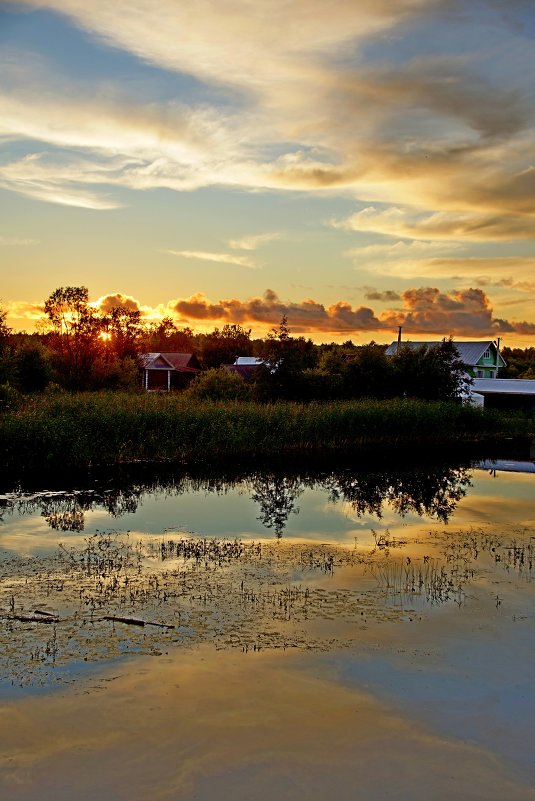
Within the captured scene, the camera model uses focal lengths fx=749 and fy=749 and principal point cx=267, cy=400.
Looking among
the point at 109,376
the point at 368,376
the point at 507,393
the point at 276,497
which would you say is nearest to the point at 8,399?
the point at 276,497

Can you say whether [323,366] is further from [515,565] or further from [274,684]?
[274,684]

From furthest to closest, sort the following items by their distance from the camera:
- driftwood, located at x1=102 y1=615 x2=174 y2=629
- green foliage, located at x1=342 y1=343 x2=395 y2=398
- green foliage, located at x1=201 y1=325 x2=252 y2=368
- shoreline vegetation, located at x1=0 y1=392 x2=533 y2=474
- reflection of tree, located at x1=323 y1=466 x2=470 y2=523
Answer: green foliage, located at x1=201 y1=325 x2=252 y2=368 → green foliage, located at x1=342 y1=343 x2=395 y2=398 → shoreline vegetation, located at x1=0 y1=392 x2=533 y2=474 → reflection of tree, located at x1=323 y1=466 x2=470 y2=523 → driftwood, located at x1=102 y1=615 x2=174 y2=629

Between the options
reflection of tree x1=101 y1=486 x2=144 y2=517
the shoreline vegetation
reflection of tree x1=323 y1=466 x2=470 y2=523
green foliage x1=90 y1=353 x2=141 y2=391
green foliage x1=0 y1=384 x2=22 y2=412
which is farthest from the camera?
green foliage x1=90 y1=353 x2=141 y2=391

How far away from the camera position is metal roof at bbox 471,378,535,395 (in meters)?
49.6

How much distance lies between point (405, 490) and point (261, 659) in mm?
13823

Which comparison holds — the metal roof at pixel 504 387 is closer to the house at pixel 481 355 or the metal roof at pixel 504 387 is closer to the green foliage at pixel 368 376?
the green foliage at pixel 368 376

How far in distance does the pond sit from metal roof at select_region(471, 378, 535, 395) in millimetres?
35368

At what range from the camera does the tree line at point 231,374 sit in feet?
131

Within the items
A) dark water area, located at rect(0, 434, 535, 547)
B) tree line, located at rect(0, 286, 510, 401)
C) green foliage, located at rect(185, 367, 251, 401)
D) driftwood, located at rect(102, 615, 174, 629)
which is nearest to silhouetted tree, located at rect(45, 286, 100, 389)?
tree line, located at rect(0, 286, 510, 401)

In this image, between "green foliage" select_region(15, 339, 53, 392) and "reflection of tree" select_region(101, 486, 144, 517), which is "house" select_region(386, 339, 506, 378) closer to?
"green foliage" select_region(15, 339, 53, 392)

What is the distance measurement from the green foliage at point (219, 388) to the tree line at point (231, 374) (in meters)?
0.05

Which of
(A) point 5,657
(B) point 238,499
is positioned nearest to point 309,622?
(A) point 5,657

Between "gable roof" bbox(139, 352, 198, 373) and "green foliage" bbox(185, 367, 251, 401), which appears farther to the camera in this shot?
"gable roof" bbox(139, 352, 198, 373)

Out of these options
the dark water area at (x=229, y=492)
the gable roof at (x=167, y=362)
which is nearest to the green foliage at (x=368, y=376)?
the dark water area at (x=229, y=492)
